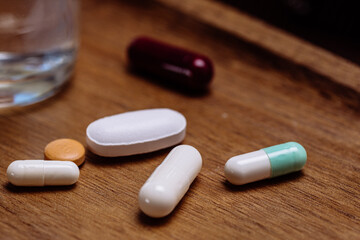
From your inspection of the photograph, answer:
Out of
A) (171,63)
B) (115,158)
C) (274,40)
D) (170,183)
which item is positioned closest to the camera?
(170,183)

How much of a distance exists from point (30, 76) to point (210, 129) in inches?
13.6

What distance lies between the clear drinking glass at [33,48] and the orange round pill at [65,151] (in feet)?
0.54

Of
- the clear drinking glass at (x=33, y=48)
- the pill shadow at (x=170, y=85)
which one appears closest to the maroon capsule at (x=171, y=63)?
the pill shadow at (x=170, y=85)

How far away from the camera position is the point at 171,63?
96 cm

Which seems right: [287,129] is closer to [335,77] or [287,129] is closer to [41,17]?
[335,77]

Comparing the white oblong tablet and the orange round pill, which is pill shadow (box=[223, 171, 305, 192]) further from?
the orange round pill

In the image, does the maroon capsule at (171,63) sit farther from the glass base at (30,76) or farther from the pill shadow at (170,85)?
the glass base at (30,76)

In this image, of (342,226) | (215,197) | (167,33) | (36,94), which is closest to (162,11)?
(167,33)

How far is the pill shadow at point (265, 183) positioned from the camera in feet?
2.43

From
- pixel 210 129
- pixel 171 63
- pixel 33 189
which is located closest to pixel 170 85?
pixel 171 63

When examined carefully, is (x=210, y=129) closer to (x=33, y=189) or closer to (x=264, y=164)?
(x=264, y=164)

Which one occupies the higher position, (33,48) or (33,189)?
(33,48)

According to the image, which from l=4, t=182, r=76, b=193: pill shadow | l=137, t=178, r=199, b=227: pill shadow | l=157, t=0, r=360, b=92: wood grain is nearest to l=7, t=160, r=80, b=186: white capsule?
l=4, t=182, r=76, b=193: pill shadow

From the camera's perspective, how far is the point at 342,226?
69cm
